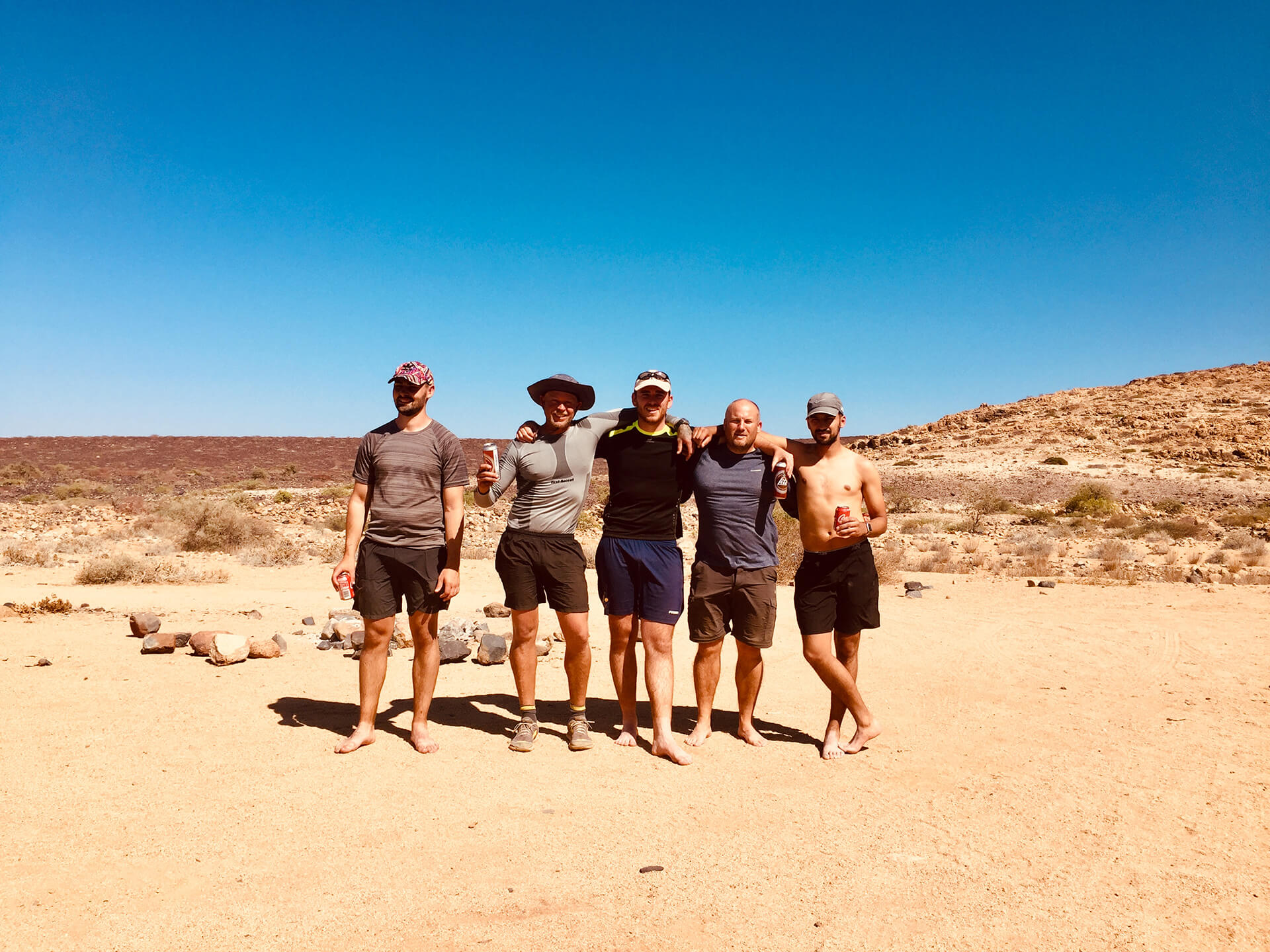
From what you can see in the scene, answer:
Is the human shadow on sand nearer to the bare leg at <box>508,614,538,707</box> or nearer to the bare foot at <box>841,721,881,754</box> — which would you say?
the bare foot at <box>841,721,881,754</box>

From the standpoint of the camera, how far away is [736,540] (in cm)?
461

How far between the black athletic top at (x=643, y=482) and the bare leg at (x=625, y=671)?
0.55 meters

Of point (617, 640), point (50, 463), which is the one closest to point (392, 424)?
point (617, 640)

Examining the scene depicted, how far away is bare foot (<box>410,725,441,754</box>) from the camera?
4.66m

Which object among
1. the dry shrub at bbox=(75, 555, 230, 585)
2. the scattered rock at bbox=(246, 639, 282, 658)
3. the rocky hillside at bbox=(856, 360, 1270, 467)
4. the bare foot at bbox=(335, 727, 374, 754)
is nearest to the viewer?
the bare foot at bbox=(335, 727, 374, 754)

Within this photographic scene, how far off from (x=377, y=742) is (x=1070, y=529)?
738 inches

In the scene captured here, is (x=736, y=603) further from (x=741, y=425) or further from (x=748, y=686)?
(x=741, y=425)

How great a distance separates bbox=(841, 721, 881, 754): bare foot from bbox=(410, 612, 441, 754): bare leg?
2.44 meters

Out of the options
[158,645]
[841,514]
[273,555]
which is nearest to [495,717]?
[841,514]

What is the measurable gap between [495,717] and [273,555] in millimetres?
9158

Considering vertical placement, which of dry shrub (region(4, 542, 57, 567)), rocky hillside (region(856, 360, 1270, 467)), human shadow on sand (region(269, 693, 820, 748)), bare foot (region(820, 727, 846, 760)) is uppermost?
rocky hillside (region(856, 360, 1270, 467))

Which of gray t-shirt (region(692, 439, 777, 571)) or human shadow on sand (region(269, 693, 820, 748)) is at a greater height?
gray t-shirt (region(692, 439, 777, 571))

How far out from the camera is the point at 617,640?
4.77 m

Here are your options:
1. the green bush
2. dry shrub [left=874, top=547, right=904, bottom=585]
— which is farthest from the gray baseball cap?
the green bush
